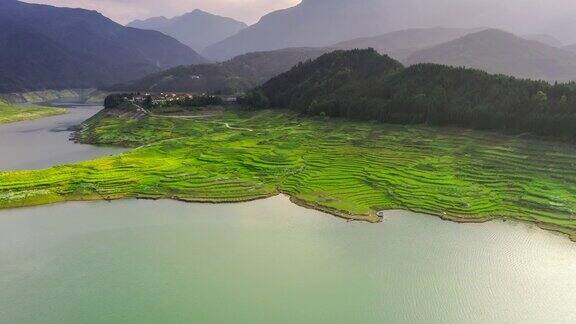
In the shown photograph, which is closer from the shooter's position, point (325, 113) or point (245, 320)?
point (245, 320)

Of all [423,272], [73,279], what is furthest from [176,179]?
[423,272]

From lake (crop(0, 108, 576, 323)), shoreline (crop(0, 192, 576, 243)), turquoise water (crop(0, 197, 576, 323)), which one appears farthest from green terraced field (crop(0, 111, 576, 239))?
turquoise water (crop(0, 197, 576, 323))

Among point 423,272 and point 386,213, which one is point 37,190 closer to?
point 386,213

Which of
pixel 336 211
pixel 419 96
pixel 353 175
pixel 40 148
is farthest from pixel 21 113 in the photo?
pixel 336 211

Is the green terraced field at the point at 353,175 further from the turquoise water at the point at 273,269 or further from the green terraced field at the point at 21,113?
the green terraced field at the point at 21,113

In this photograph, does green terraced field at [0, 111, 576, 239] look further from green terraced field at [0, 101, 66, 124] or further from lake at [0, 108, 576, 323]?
green terraced field at [0, 101, 66, 124]

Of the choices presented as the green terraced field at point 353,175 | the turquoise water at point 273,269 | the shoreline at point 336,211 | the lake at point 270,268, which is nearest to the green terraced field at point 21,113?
the green terraced field at point 353,175

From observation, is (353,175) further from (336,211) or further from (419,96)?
(419,96)
